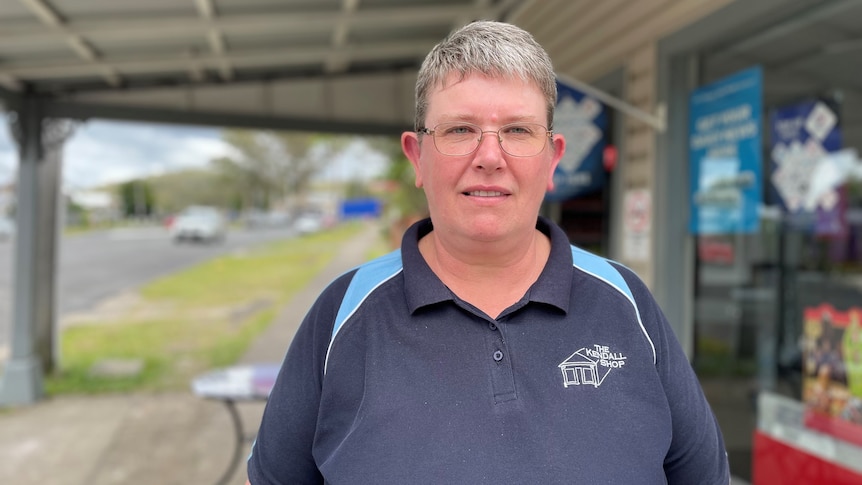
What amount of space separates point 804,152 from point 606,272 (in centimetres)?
226

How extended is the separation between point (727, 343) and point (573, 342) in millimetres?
3534

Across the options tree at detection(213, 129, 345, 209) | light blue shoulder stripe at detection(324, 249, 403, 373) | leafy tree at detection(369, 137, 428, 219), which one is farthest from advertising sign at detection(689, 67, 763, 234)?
tree at detection(213, 129, 345, 209)

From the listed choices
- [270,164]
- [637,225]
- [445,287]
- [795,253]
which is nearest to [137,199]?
[270,164]

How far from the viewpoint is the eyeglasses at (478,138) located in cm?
116

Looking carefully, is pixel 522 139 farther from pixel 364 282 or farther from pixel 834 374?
pixel 834 374

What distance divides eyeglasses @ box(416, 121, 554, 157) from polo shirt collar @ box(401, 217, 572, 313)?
0.79ft

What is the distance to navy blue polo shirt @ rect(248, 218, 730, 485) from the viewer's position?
110 centimetres

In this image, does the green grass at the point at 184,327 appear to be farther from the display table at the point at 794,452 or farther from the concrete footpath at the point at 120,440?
the display table at the point at 794,452

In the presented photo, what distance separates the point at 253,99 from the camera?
263 inches

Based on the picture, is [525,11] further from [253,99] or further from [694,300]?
[253,99]

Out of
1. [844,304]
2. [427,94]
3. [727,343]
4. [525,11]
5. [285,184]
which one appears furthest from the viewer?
[285,184]

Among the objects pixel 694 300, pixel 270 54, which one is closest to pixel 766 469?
pixel 694 300

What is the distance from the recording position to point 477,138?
1.16 m

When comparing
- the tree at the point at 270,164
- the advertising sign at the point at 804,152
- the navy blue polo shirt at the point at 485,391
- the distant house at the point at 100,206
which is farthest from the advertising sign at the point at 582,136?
the tree at the point at 270,164
